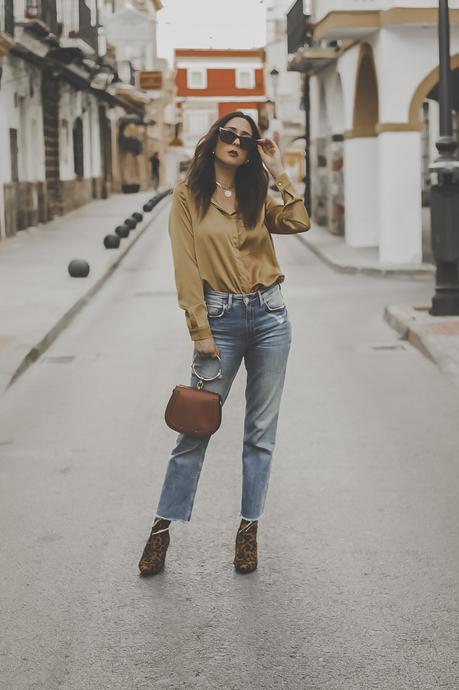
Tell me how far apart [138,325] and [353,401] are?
501cm

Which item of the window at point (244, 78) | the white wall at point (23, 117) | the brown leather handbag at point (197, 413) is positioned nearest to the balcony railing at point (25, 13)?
the white wall at point (23, 117)

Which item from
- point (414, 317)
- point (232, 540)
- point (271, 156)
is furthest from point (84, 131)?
point (271, 156)

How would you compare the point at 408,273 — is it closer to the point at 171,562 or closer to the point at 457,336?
the point at 457,336

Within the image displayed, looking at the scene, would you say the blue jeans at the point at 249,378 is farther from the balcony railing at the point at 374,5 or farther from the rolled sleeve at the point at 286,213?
the balcony railing at the point at 374,5

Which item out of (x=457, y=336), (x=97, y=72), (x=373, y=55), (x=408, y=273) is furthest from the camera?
(x=97, y=72)

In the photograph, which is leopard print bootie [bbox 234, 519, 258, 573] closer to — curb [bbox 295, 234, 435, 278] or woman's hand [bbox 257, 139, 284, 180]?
woman's hand [bbox 257, 139, 284, 180]

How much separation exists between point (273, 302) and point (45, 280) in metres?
12.7

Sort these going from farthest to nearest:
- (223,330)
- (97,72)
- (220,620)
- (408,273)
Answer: (97,72), (408,273), (223,330), (220,620)

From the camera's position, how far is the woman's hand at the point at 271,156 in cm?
488

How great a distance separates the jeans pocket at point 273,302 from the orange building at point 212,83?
3418 inches

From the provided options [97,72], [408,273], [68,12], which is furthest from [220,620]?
[97,72]

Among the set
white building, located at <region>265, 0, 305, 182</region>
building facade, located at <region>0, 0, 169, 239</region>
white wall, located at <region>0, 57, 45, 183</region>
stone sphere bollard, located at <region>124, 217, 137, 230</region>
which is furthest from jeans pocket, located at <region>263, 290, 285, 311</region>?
white building, located at <region>265, 0, 305, 182</region>

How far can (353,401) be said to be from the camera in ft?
28.6

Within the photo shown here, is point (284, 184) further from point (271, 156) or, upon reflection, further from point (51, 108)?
point (51, 108)
